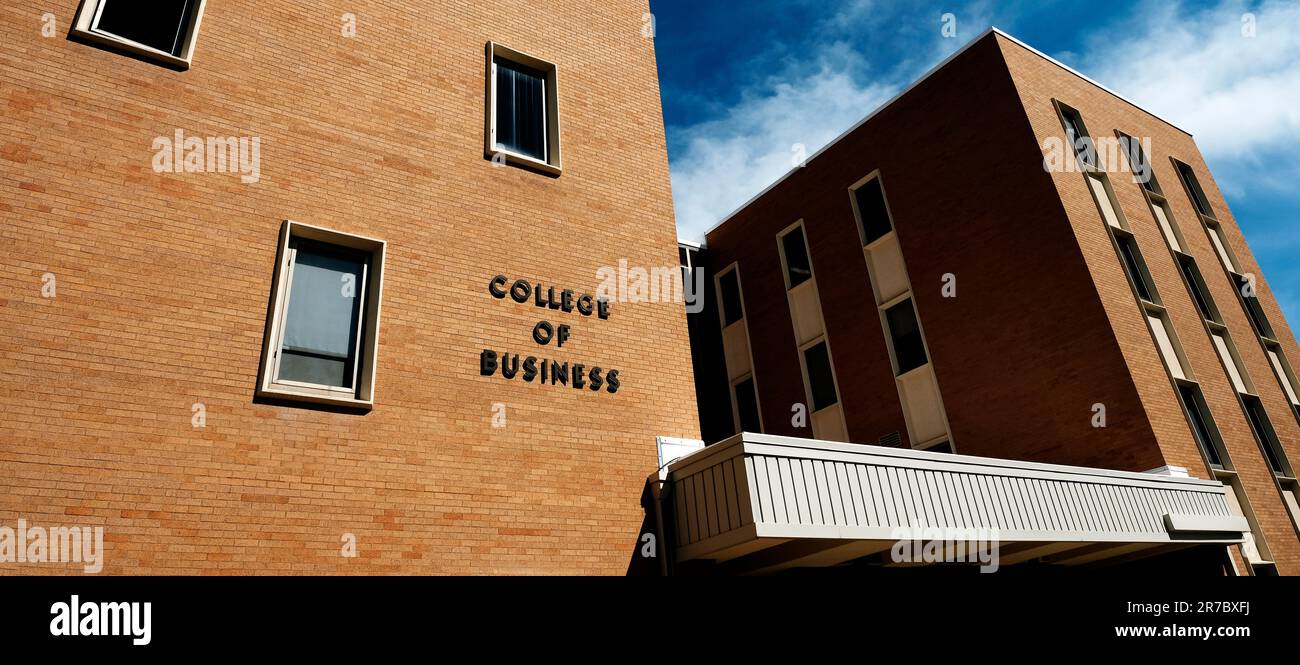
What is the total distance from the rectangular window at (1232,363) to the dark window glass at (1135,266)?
77.3 inches

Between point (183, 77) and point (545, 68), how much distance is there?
16.2ft

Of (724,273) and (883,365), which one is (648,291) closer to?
(883,365)

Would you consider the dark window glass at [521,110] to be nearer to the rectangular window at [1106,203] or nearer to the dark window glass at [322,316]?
the dark window glass at [322,316]

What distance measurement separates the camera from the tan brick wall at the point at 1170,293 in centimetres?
1330

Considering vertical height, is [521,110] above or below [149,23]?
above

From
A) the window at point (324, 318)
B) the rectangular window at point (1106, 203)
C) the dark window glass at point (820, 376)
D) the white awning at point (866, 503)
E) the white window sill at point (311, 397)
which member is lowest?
the white awning at point (866, 503)

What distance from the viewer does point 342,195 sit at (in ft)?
28.0

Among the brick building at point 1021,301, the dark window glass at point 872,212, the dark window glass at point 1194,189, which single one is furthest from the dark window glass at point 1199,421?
the dark window glass at point 1194,189

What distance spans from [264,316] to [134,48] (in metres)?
3.26

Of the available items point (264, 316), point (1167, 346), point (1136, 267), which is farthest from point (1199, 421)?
point (264, 316)

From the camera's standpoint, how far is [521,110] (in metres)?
10.8

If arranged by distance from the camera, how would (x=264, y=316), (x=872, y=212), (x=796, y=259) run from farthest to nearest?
(x=796, y=259), (x=872, y=212), (x=264, y=316)

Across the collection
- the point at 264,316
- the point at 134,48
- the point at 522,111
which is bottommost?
the point at 264,316

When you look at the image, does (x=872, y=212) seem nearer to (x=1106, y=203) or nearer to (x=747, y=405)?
(x=1106, y=203)
